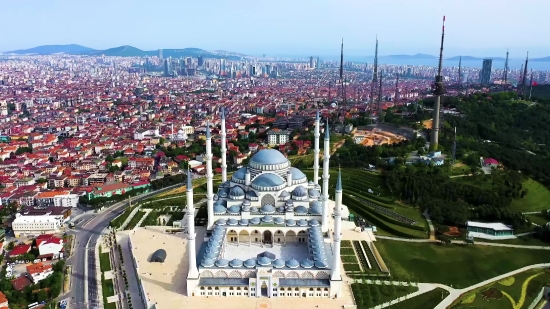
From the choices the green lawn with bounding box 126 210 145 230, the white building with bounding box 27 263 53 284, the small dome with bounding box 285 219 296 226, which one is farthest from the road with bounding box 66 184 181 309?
the small dome with bounding box 285 219 296 226

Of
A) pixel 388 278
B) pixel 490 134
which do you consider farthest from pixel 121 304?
pixel 490 134

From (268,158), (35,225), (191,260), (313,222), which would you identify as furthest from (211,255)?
(35,225)

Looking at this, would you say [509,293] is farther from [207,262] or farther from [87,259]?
[87,259]

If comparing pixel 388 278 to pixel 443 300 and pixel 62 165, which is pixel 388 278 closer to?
pixel 443 300

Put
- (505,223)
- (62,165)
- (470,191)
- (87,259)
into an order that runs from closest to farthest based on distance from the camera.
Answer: (87,259), (505,223), (470,191), (62,165)

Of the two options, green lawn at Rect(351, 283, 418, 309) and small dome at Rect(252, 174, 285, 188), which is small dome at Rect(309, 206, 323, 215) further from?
green lawn at Rect(351, 283, 418, 309)
